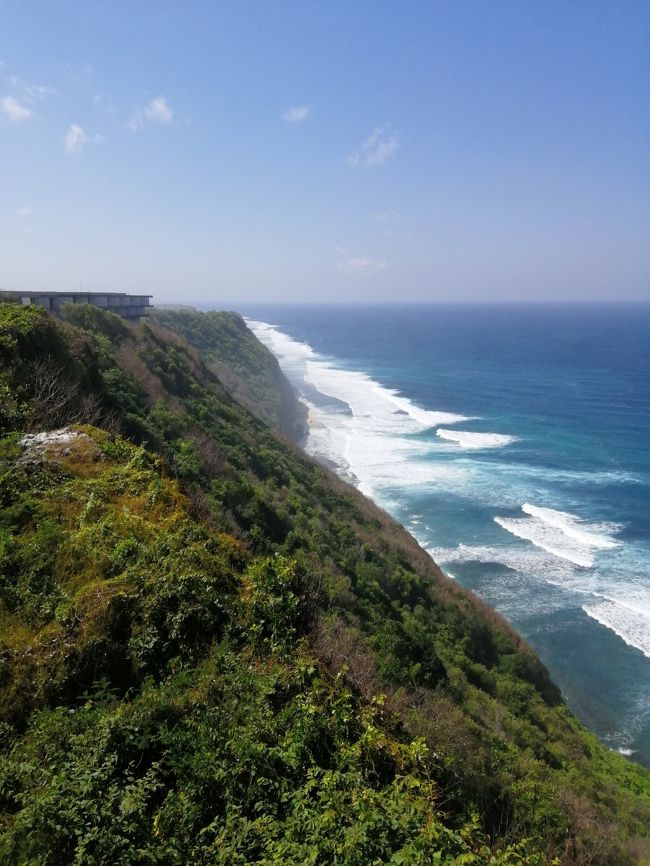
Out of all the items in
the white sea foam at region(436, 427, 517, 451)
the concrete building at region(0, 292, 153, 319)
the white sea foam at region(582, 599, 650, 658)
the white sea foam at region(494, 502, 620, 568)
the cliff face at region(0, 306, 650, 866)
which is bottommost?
the white sea foam at region(582, 599, 650, 658)

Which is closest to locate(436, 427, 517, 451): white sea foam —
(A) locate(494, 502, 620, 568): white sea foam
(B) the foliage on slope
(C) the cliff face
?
(A) locate(494, 502, 620, 568): white sea foam

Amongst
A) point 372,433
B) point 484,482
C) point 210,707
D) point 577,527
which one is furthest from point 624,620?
point 372,433

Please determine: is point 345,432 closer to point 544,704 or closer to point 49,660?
point 544,704

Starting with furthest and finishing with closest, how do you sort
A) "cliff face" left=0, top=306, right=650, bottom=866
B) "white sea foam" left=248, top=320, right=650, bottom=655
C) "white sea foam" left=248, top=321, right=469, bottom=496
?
"white sea foam" left=248, top=321, right=469, bottom=496 → "white sea foam" left=248, top=320, right=650, bottom=655 → "cliff face" left=0, top=306, right=650, bottom=866

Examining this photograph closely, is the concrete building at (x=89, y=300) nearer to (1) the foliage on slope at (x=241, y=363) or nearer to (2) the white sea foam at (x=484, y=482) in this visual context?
(1) the foliage on slope at (x=241, y=363)

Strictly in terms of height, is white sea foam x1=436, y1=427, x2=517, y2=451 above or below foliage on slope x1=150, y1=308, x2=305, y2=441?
below

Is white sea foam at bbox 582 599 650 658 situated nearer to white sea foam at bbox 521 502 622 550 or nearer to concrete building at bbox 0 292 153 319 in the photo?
white sea foam at bbox 521 502 622 550
